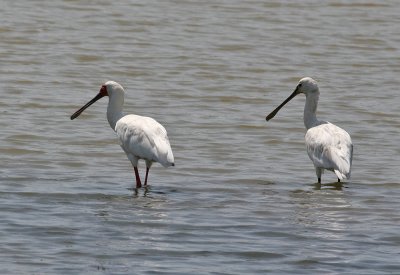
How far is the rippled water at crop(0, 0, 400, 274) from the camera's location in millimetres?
9766

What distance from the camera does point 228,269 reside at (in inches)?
360

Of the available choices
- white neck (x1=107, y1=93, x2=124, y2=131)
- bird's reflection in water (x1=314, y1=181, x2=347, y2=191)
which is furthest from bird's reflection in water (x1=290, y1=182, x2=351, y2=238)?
white neck (x1=107, y1=93, x2=124, y2=131)

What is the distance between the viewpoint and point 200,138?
1546 cm

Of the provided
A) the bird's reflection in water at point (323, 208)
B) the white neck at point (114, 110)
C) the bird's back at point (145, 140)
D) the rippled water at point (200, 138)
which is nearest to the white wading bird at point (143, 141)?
the bird's back at point (145, 140)

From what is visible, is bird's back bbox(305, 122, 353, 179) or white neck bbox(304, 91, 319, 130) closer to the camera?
bird's back bbox(305, 122, 353, 179)

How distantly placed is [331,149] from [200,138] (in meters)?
2.85

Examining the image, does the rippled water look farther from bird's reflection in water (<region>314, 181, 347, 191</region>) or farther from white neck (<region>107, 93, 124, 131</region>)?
white neck (<region>107, 93, 124, 131</region>)

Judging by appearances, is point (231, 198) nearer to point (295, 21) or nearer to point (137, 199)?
point (137, 199)

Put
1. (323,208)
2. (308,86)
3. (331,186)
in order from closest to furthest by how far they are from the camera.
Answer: (323,208), (331,186), (308,86)

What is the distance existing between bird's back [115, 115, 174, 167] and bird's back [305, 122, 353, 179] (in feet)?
4.99

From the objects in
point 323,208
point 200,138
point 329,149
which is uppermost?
point 329,149

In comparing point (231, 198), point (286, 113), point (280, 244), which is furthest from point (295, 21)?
point (280, 244)

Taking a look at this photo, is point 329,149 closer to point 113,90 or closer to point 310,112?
point 310,112

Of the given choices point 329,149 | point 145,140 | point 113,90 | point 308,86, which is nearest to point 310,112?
point 308,86
